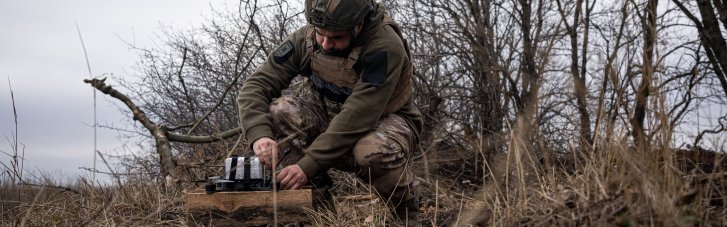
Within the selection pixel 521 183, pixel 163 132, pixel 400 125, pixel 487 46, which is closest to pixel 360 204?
pixel 400 125

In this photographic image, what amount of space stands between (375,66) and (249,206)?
3.31 feet

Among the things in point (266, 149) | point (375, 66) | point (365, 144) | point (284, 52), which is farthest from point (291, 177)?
point (284, 52)

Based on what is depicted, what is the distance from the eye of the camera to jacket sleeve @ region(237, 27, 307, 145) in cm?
414

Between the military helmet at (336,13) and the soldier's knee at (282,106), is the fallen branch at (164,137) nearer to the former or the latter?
the soldier's knee at (282,106)

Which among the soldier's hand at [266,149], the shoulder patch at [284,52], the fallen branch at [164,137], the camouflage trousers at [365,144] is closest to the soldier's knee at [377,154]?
the camouflage trousers at [365,144]

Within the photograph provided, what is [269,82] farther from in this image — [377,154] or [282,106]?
[377,154]

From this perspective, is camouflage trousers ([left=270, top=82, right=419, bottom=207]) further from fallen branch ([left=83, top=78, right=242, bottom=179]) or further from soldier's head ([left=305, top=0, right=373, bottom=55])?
fallen branch ([left=83, top=78, right=242, bottom=179])

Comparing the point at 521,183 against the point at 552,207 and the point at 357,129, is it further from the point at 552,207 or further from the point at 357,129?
the point at 357,129

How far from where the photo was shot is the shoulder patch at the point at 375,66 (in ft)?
12.7

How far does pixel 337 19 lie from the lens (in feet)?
12.4

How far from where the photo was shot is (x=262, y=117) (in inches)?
162

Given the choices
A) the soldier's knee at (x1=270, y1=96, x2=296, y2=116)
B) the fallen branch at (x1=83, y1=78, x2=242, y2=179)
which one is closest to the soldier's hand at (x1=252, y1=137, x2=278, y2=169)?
the soldier's knee at (x1=270, y1=96, x2=296, y2=116)

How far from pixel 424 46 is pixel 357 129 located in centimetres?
514

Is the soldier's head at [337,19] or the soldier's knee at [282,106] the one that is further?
the soldier's knee at [282,106]
